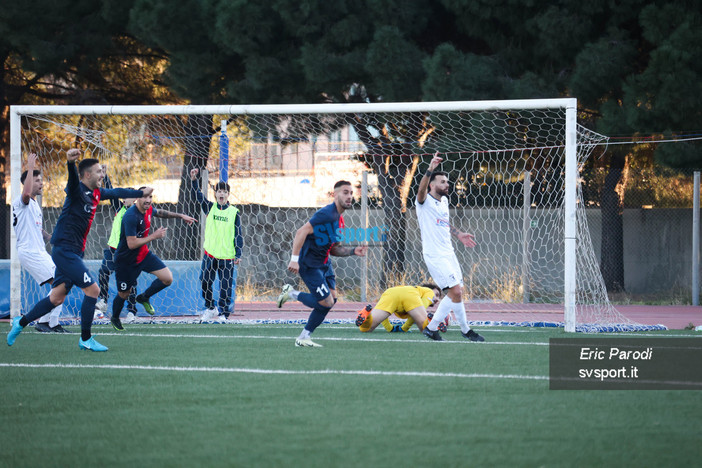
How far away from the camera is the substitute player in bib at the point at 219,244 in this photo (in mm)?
12148

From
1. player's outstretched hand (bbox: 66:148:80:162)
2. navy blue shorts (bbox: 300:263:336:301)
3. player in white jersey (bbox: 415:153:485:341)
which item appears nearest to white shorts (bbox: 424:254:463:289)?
player in white jersey (bbox: 415:153:485:341)

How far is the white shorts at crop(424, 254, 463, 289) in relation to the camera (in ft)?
30.4

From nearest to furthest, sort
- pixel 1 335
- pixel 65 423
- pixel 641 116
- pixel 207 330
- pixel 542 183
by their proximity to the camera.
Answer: pixel 65 423 → pixel 1 335 → pixel 207 330 → pixel 641 116 → pixel 542 183

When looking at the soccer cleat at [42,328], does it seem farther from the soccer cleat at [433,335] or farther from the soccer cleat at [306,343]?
the soccer cleat at [433,335]

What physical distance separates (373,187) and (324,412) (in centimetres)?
1337

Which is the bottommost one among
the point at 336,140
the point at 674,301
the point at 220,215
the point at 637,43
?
the point at 674,301

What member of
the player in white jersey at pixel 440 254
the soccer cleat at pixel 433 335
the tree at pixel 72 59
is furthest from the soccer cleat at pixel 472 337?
the tree at pixel 72 59

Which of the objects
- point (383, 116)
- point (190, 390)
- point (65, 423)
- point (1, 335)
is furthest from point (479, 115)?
point (65, 423)

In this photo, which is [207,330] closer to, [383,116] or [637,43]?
[383,116]

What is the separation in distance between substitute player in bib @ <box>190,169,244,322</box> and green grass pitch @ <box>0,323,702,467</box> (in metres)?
3.89

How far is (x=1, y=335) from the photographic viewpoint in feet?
32.4

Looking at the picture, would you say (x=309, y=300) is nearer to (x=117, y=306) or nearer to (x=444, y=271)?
(x=444, y=271)

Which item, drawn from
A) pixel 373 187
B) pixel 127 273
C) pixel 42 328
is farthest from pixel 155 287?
pixel 373 187

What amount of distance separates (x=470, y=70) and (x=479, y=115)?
998mm
